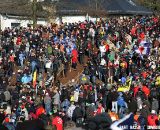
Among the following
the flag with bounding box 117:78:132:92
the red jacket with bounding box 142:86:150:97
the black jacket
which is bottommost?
the black jacket

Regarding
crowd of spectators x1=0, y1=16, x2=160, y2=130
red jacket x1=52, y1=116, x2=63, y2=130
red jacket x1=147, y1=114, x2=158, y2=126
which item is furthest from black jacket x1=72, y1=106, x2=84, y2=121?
red jacket x1=147, y1=114, x2=158, y2=126

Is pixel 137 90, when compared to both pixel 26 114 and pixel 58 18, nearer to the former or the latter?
pixel 26 114

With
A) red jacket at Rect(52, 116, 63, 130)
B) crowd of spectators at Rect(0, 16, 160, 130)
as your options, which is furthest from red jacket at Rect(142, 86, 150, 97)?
red jacket at Rect(52, 116, 63, 130)

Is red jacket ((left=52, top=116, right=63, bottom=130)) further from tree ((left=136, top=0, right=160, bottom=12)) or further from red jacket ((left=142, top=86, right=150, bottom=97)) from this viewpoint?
tree ((left=136, top=0, right=160, bottom=12))

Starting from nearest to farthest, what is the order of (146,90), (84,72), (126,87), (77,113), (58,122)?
(58,122) < (77,113) < (146,90) < (126,87) < (84,72)

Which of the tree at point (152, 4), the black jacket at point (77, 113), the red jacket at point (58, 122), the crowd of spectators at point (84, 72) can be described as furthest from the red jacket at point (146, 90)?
the tree at point (152, 4)

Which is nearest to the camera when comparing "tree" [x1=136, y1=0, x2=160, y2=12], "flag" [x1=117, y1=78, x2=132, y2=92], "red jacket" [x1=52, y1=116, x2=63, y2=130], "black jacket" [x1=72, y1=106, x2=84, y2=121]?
"red jacket" [x1=52, y1=116, x2=63, y2=130]

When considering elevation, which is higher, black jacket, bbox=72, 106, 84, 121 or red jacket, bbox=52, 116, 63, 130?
red jacket, bbox=52, 116, 63, 130

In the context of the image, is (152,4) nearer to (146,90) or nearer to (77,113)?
(146,90)

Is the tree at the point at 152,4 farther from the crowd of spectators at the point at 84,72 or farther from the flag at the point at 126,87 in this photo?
the flag at the point at 126,87

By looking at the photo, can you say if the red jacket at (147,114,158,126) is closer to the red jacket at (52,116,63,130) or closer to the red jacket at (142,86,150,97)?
the red jacket at (52,116,63,130)

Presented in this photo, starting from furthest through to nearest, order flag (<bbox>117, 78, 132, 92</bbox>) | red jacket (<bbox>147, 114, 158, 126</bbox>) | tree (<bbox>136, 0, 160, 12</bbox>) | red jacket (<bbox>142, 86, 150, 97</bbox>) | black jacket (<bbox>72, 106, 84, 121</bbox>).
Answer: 1. tree (<bbox>136, 0, 160, 12</bbox>)
2. flag (<bbox>117, 78, 132, 92</bbox>)
3. red jacket (<bbox>142, 86, 150, 97</bbox>)
4. black jacket (<bbox>72, 106, 84, 121</bbox>)
5. red jacket (<bbox>147, 114, 158, 126</bbox>)

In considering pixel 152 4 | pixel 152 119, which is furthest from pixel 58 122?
pixel 152 4

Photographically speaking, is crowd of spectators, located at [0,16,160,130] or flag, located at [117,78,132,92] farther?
flag, located at [117,78,132,92]
